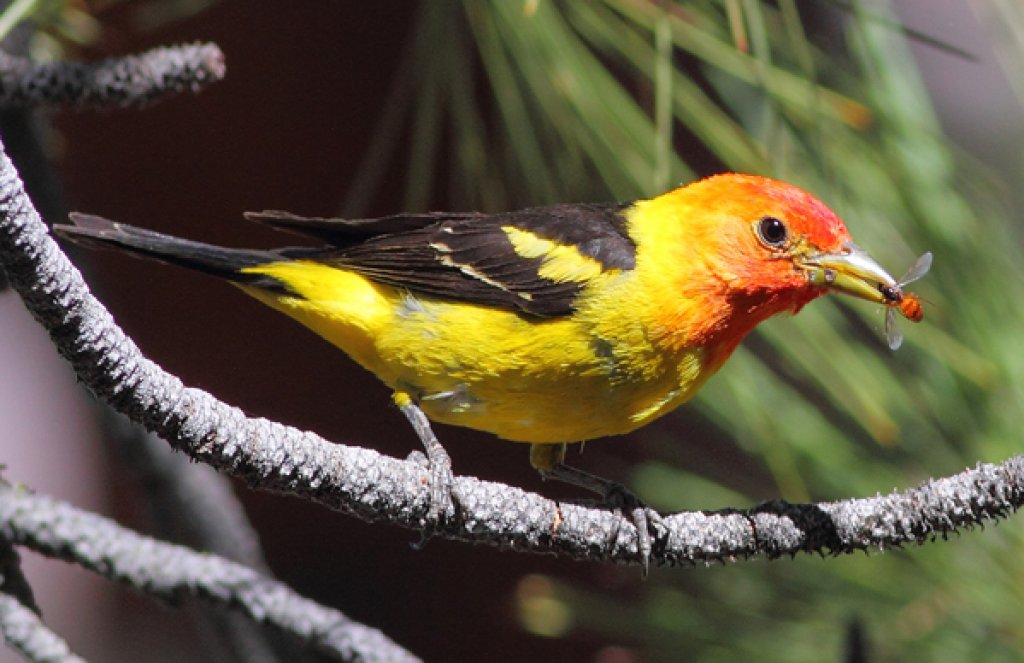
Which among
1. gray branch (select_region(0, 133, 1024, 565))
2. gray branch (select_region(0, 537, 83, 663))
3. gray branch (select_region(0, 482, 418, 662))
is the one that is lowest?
gray branch (select_region(0, 537, 83, 663))

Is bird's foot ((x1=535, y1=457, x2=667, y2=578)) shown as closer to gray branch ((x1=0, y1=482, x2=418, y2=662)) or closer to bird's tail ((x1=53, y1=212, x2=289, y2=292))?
gray branch ((x1=0, y1=482, x2=418, y2=662))

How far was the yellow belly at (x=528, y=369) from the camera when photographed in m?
2.12

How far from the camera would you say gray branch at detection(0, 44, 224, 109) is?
1.86 m

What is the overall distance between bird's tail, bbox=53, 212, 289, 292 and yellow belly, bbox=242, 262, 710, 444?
0.53ft

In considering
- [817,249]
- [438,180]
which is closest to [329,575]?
[438,180]

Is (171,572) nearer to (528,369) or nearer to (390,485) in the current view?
(390,485)

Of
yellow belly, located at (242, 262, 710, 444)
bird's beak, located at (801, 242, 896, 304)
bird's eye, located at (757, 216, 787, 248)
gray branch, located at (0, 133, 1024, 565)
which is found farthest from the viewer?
bird's eye, located at (757, 216, 787, 248)

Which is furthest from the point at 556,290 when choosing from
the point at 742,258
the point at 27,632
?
the point at 27,632

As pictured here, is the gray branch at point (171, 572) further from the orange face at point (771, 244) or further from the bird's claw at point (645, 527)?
the orange face at point (771, 244)

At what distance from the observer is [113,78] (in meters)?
1.88

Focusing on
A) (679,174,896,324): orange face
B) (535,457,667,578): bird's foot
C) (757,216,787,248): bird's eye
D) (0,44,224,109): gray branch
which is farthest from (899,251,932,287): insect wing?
(0,44,224,109): gray branch

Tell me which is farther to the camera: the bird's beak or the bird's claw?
the bird's beak

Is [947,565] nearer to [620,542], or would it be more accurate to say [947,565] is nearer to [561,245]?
[620,542]

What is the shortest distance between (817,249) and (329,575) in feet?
5.68
